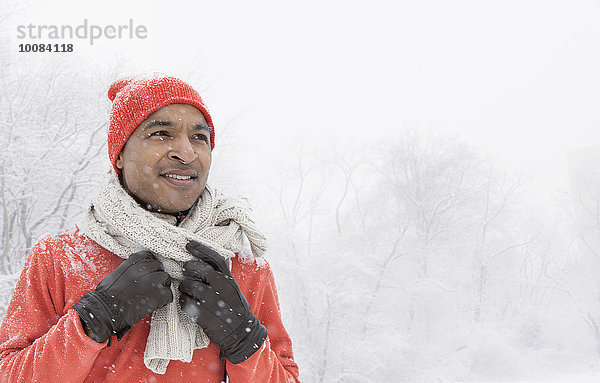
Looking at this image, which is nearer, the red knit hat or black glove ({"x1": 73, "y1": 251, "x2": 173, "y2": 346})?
black glove ({"x1": 73, "y1": 251, "x2": 173, "y2": 346})

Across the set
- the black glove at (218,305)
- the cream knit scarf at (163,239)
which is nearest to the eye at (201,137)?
the cream knit scarf at (163,239)

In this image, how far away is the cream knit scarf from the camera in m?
1.21

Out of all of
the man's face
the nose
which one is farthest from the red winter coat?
the nose

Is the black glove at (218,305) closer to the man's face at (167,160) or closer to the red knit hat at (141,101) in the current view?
the man's face at (167,160)

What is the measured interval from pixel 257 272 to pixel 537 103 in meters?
84.1

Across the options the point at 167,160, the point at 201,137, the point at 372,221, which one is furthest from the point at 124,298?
the point at 372,221

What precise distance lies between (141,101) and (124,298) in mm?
614

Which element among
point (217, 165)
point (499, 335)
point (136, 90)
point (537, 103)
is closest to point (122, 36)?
point (217, 165)

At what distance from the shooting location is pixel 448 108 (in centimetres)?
10688

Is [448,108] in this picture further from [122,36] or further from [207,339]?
[207,339]

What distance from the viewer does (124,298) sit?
1.13 m

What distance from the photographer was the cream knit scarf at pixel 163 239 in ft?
3.97

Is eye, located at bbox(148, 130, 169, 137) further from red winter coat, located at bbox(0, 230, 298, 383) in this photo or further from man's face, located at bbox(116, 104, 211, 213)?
red winter coat, located at bbox(0, 230, 298, 383)

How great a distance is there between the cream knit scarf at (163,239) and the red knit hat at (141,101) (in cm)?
15
